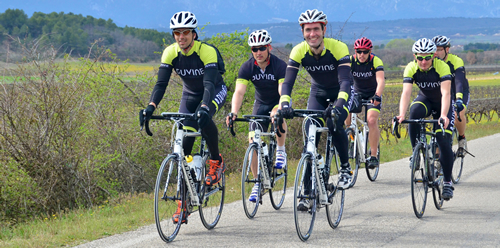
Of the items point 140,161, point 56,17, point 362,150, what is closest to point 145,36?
point 56,17

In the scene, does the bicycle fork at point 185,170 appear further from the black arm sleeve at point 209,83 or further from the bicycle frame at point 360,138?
the bicycle frame at point 360,138

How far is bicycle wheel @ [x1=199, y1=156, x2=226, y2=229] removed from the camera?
599 cm

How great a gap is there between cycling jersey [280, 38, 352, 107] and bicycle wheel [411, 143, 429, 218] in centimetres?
135

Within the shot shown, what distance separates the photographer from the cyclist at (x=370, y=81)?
9258mm

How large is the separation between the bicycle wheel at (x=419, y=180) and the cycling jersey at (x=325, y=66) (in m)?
1.35

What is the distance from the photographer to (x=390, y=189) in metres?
8.65

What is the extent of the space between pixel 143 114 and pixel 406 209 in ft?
13.1

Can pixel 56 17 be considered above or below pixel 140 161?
above

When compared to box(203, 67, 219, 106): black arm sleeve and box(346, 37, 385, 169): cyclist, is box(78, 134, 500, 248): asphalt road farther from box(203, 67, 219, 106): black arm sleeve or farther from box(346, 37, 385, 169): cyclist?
box(203, 67, 219, 106): black arm sleeve

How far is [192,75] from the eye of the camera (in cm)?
623

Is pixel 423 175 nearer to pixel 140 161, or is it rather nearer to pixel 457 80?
pixel 457 80

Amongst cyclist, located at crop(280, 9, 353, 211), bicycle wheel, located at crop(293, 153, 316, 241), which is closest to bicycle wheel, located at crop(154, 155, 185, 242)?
bicycle wheel, located at crop(293, 153, 316, 241)

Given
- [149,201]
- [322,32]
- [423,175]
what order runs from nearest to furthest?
[322,32] < [423,175] < [149,201]

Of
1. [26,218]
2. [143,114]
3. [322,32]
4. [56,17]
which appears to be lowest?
[26,218]
